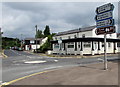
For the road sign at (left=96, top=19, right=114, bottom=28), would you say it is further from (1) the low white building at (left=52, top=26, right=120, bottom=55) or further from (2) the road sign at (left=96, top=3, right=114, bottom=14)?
(1) the low white building at (left=52, top=26, right=120, bottom=55)

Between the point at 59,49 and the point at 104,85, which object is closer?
the point at 104,85

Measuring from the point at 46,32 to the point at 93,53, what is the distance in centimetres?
8225

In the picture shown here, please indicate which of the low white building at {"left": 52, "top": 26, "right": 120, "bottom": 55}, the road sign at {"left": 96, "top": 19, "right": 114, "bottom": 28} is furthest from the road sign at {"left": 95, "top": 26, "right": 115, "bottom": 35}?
the low white building at {"left": 52, "top": 26, "right": 120, "bottom": 55}

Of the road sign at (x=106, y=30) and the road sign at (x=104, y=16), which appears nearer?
the road sign at (x=106, y=30)

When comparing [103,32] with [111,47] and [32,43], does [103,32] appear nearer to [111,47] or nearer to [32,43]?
[111,47]

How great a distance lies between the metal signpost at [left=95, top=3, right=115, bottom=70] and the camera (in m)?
9.10

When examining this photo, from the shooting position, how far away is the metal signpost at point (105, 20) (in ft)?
29.9

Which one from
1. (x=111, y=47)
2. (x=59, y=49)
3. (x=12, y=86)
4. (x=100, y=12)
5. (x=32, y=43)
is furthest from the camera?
(x=32, y=43)

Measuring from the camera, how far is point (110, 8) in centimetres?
912

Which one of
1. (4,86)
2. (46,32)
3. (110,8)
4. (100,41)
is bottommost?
(4,86)

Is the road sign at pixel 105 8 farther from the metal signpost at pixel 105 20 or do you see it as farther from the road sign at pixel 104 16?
the road sign at pixel 104 16

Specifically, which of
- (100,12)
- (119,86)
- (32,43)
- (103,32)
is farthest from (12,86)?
(32,43)

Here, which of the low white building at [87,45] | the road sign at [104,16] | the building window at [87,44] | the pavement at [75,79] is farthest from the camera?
the building window at [87,44]

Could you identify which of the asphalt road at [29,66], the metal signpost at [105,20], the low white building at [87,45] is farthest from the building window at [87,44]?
the metal signpost at [105,20]
